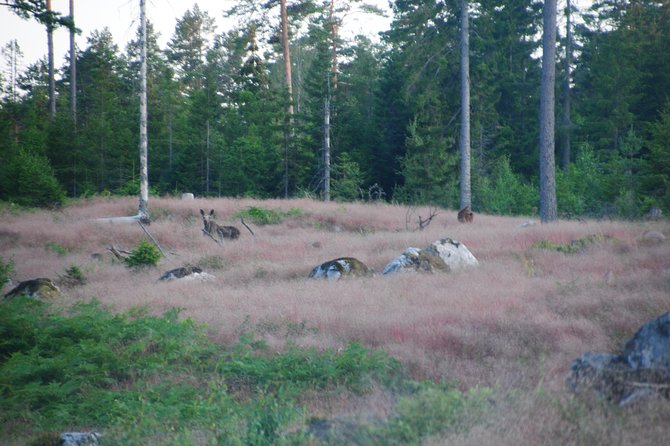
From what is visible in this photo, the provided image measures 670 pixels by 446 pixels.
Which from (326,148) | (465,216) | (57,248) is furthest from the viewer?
(326,148)

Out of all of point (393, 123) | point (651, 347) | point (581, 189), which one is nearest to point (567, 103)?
point (393, 123)

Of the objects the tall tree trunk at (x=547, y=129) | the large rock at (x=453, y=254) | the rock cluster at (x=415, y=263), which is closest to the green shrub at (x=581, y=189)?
the tall tree trunk at (x=547, y=129)

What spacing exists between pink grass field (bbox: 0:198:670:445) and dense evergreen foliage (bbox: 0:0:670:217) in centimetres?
1042

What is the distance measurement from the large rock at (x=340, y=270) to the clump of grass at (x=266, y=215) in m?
9.72

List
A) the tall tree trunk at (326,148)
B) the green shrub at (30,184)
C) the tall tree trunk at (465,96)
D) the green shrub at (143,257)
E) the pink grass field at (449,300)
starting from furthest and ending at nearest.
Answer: the tall tree trunk at (326,148), the green shrub at (30,184), the tall tree trunk at (465,96), the green shrub at (143,257), the pink grass field at (449,300)

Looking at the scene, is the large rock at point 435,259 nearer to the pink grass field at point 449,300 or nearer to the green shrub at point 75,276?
the pink grass field at point 449,300

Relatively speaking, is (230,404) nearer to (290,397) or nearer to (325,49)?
→ (290,397)

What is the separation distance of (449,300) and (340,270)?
3.06 m

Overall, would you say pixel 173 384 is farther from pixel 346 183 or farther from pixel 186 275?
pixel 346 183

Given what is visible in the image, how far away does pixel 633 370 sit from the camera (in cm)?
437

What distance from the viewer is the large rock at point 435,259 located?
433 inches

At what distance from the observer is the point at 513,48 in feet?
130

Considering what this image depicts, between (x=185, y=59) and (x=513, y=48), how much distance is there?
98.0 ft

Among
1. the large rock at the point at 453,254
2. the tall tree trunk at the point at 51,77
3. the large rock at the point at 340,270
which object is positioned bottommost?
the large rock at the point at 340,270
